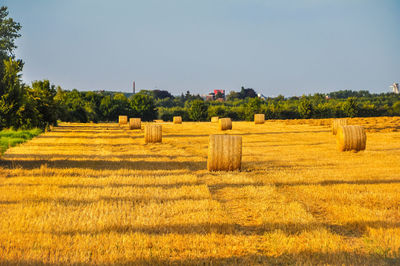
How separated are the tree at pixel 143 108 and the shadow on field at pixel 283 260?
101 meters

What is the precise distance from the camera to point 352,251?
5.35 metres

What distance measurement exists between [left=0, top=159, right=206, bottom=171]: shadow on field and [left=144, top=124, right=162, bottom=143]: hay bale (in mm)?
8967

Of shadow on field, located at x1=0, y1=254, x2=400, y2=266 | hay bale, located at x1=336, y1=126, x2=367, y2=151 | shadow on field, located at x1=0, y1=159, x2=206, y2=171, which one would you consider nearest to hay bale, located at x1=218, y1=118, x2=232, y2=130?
hay bale, located at x1=336, y1=126, x2=367, y2=151

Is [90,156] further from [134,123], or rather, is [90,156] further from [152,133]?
[134,123]

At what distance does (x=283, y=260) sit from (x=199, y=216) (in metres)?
2.08

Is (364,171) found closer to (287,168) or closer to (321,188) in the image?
(287,168)

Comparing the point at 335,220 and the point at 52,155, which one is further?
the point at 52,155

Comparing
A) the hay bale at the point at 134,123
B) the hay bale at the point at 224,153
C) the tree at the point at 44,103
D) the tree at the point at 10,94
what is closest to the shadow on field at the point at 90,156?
the tree at the point at 10,94

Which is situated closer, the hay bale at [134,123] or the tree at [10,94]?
the tree at [10,94]

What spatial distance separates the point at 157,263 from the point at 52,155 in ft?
42.2

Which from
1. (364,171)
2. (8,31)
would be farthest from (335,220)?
(8,31)

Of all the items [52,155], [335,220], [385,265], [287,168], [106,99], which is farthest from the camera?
[106,99]

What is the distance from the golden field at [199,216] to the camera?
17.2 ft

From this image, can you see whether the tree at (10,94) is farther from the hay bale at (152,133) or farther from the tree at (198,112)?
the tree at (198,112)
